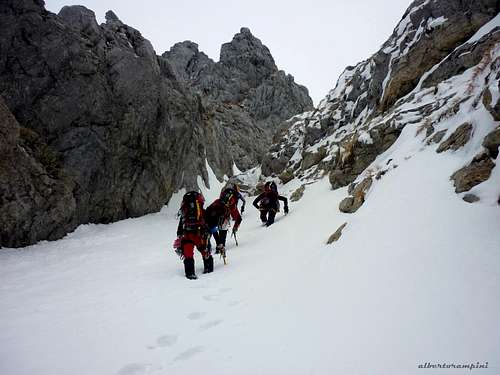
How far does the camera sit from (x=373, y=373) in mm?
2322

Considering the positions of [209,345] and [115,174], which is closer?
[209,345]

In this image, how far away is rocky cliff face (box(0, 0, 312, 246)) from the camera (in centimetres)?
1127

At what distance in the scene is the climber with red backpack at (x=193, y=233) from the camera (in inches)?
277

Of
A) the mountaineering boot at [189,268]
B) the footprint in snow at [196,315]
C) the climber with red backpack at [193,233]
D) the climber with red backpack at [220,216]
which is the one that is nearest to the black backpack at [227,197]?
the climber with red backpack at [220,216]

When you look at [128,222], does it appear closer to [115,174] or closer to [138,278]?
[115,174]

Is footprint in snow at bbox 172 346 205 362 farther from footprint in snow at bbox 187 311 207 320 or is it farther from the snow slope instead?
footprint in snow at bbox 187 311 207 320

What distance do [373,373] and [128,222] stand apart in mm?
16061

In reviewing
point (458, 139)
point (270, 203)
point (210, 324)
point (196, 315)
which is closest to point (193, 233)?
point (196, 315)

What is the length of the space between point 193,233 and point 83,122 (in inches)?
469

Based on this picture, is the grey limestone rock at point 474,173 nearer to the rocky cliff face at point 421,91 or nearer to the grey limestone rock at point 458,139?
the rocky cliff face at point 421,91

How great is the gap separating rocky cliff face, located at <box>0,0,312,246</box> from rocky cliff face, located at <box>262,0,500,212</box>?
1074 centimetres

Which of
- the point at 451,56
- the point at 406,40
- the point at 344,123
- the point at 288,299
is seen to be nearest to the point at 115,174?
the point at 288,299

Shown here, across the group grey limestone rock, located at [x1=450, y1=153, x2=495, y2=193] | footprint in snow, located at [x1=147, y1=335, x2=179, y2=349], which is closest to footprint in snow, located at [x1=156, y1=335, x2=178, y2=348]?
footprint in snow, located at [x1=147, y1=335, x2=179, y2=349]

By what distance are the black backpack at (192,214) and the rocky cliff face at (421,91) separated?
170 inches
